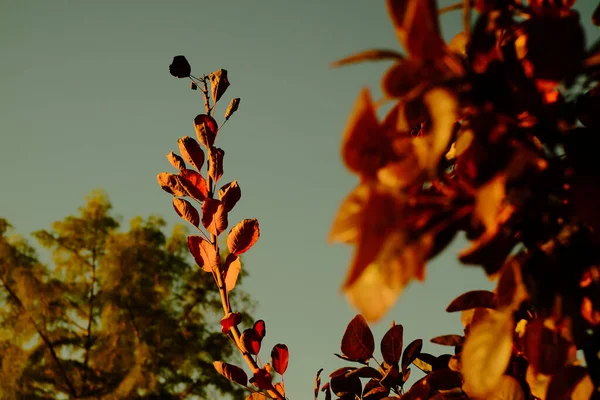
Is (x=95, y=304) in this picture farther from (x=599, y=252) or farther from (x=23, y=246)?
(x=599, y=252)

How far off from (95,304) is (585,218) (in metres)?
15.3

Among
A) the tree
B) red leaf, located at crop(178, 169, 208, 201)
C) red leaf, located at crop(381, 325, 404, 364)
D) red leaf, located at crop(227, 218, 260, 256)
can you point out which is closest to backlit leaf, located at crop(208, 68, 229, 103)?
red leaf, located at crop(178, 169, 208, 201)

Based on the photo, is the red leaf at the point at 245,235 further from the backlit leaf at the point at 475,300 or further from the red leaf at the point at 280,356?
the backlit leaf at the point at 475,300

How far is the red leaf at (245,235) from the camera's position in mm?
1003

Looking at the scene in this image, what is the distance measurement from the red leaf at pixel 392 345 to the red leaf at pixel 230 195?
41 cm

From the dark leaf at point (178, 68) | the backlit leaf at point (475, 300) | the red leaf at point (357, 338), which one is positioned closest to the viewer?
the backlit leaf at point (475, 300)

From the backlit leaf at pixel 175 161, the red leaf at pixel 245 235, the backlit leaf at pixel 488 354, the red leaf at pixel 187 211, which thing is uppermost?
the backlit leaf at pixel 175 161

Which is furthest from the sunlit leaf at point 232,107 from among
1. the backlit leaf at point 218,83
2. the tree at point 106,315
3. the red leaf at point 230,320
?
the tree at point 106,315

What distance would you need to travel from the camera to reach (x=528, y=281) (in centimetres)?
50

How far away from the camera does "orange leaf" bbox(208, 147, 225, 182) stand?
108cm

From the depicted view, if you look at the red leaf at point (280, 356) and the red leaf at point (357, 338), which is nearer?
the red leaf at point (357, 338)

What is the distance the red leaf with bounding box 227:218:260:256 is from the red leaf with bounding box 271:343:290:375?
234 mm

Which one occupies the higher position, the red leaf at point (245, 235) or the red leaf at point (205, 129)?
the red leaf at point (205, 129)

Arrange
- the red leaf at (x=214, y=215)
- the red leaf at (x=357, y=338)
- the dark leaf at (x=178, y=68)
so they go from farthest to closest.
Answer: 1. the dark leaf at (x=178, y=68)
2. the red leaf at (x=214, y=215)
3. the red leaf at (x=357, y=338)
